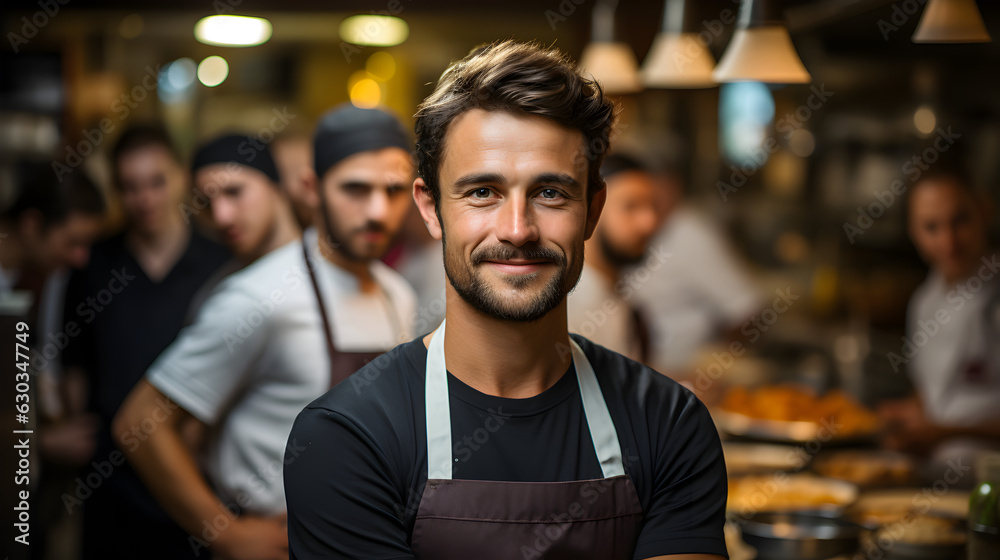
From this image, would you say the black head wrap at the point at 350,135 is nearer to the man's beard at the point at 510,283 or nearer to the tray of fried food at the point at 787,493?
the man's beard at the point at 510,283

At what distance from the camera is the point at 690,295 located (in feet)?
14.4

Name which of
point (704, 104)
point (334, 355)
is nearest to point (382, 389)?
point (334, 355)

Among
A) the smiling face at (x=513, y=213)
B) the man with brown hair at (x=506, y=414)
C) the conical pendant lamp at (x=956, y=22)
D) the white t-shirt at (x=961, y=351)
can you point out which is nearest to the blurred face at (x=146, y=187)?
the man with brown hair at (x=506, y=414)

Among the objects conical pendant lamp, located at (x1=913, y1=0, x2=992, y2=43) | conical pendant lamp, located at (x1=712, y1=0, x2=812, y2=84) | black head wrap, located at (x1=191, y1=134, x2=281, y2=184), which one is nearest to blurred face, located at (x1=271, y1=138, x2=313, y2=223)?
black head wrap, located at (x1=191, y1=134, x2=281, y2=184)

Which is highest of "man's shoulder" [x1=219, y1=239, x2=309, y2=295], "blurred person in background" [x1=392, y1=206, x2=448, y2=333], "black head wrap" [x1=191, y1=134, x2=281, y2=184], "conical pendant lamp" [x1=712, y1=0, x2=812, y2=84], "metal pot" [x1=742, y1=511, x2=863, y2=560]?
"conical pendant lamp" [x1=712, y1=0, x2=812, y2=84]

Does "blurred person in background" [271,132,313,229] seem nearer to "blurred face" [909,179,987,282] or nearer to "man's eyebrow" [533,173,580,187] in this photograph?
"man's eyebrow" [533,173,580,187]

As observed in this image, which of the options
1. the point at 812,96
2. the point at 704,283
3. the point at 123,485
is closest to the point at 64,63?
the point at 123,485

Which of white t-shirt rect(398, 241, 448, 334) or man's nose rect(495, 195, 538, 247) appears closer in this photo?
man's nose rect(495, 195, 538, 247)

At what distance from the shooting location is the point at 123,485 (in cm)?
277

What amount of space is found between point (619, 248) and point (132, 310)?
1961 mm

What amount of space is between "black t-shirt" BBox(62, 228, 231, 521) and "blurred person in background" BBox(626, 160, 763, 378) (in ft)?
7.49

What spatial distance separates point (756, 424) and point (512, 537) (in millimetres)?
2334

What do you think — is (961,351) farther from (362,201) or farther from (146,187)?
(146,187)

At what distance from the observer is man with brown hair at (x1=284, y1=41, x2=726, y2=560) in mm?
1391
